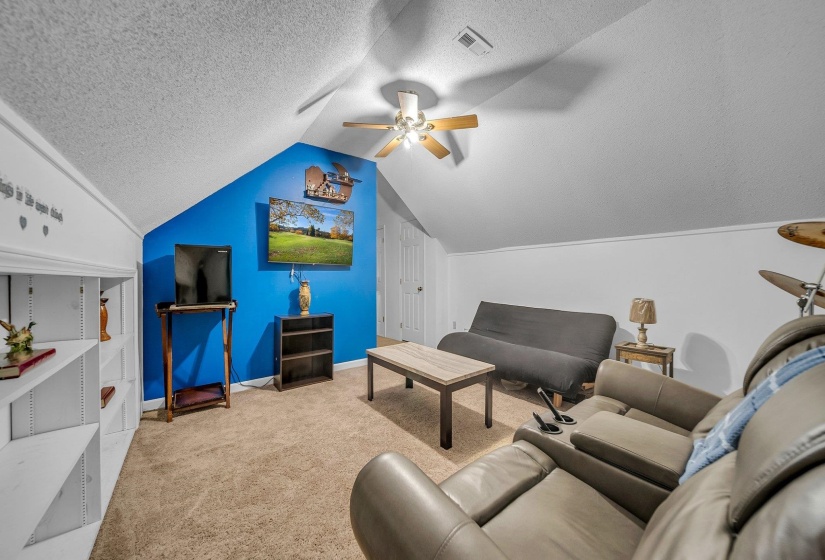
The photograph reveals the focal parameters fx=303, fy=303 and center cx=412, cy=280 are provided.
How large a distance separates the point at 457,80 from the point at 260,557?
3207mm

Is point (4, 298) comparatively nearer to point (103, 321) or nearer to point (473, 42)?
point (103, 321)

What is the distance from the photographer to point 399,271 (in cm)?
584

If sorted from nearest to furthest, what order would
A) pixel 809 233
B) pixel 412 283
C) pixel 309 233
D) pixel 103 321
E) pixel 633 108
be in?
pixel 809 233 → pixel 103 321 → pixel 633 108 → pixel 309 233 → pixel 412 283

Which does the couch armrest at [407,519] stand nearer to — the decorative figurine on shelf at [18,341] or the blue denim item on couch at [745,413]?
the blue denim item on couch at [745,413]

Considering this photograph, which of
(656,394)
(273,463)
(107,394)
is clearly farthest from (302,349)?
(656,394)

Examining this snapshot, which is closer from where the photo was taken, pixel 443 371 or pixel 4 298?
pixel 4 298

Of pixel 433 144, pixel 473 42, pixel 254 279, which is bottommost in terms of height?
pixel 254 279

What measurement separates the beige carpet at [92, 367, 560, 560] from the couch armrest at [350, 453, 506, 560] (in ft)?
2.57

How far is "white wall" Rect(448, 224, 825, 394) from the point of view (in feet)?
8.00

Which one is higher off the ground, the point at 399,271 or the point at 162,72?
the point at 162,72

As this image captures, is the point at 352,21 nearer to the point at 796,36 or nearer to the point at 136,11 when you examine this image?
the point at 136,11

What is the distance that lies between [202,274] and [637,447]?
3218 mm

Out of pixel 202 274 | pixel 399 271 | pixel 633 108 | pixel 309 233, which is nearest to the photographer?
pixel 633 108

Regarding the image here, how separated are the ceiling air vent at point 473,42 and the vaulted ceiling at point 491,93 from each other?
41 millimetres
